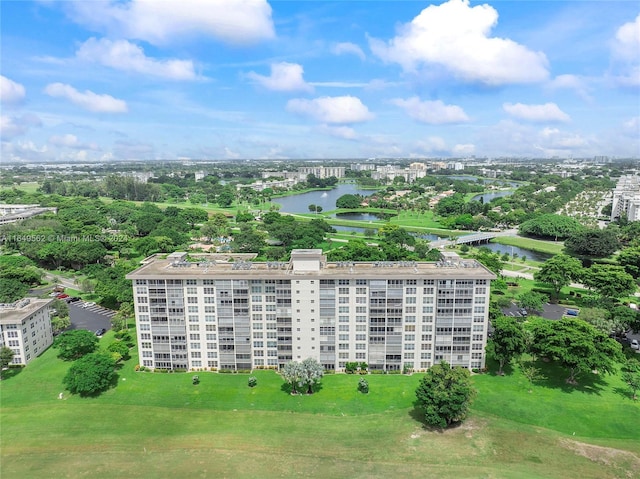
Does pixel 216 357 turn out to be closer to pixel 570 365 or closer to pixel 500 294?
pixel 570 365

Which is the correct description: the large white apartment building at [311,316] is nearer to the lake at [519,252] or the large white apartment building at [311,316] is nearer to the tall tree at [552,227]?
the lake at [519,252]

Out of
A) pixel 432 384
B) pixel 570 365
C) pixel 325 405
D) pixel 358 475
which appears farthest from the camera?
pixel 570 365

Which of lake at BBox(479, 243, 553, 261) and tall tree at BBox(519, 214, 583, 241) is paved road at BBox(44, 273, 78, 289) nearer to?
lake at BBox(479, 243, 553, 261)

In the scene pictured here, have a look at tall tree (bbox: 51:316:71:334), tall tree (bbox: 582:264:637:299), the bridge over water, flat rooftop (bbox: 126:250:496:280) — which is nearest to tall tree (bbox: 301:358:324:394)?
flat rooftop (bbox: 126:250:496:280)

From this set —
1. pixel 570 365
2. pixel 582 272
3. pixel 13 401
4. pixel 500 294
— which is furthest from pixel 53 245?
pixel 582 272

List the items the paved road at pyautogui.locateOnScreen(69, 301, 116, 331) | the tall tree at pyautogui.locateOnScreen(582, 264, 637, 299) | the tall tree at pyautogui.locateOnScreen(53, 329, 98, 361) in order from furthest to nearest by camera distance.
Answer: the tall tree at pyautogui.locateOnScreen(582, 264, 637, 299)
the paved road at pyautogui.locateOnScreen(69, 301, 116, 331)
the tall tree at pyautogui.locateOnScreen(53, 329, 98, 361)

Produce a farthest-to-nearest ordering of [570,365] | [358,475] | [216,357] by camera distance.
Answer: [216,357] → [570,365] → [358,475]

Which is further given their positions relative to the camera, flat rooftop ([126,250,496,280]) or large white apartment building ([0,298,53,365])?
large white apartment building ([0,298,53,365])

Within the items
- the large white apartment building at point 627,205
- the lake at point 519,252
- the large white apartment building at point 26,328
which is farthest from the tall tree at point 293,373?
the large white apartment building at point 627,205
